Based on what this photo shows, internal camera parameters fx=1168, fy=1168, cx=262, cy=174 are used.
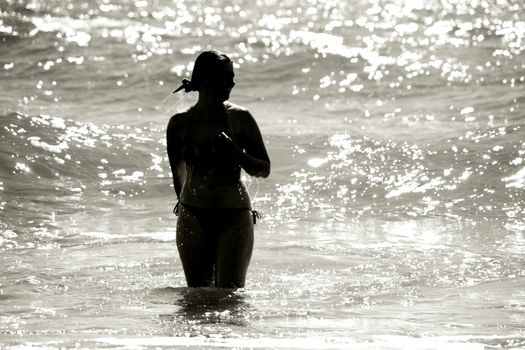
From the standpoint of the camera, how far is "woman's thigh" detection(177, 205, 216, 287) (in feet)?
21.6

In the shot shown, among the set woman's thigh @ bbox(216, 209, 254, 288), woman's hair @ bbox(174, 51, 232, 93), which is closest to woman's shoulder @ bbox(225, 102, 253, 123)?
woman's hair @ bbox(174, 51, 232, 93)

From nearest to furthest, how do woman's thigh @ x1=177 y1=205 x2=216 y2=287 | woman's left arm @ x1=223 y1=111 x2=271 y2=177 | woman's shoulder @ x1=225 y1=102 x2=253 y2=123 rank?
woman's left arm @ x1=223 y1=111 x2=271 y2=177
woman's shoulder @ x1=225 y1=102 x2=253 y2=123
woman's thigh @ x1=177 y1=205 x2=216 y2=287

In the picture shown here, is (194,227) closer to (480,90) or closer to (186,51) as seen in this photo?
(480,90)

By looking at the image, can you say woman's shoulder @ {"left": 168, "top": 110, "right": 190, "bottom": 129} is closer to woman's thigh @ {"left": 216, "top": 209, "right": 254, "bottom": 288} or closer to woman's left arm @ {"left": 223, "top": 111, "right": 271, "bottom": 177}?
woman's left arm @ {"left": 223, "top": 111, "right": 271, "bottom": 177}

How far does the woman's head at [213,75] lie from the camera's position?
641 centimetres

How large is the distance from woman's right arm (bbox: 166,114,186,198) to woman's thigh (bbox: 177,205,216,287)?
7.0 inches

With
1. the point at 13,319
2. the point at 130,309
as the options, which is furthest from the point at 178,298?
the point at 13,319

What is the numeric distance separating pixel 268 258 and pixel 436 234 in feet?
6.55

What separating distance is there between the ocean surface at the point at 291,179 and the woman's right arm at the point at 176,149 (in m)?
0.68

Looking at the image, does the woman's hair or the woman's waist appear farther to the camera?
the woman's waist

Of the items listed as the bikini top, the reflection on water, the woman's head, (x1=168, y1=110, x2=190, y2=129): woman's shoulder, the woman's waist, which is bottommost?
the reflection on water

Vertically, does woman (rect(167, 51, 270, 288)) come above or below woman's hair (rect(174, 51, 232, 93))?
below

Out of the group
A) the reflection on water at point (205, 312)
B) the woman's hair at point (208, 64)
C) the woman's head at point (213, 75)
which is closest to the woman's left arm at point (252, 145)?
the woman's head at point (213, 75)

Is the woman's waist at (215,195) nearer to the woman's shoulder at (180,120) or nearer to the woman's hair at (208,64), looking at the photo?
the woman's shoulder at (180,120)
